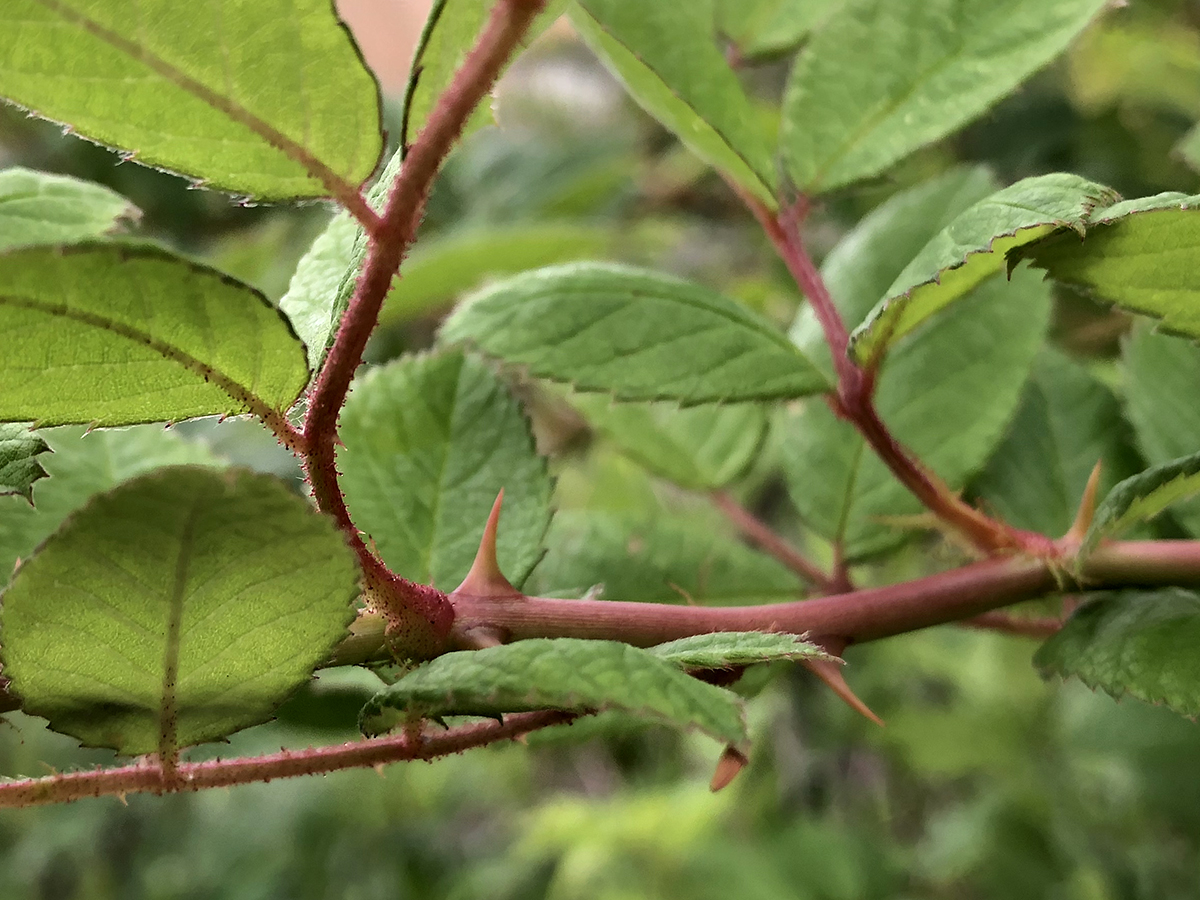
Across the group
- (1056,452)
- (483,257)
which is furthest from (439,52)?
(483,257)

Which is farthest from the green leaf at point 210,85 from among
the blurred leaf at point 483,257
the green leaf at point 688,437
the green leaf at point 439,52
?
the blurred leaf at point 483,257

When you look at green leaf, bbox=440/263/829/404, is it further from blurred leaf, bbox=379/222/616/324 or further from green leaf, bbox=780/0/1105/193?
blurred leaf, bbox=379/222/616/324

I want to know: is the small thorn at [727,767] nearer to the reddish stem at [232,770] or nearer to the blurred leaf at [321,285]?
the reddish stem at [232,770]

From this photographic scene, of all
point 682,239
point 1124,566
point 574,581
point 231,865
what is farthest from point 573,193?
point 231,865

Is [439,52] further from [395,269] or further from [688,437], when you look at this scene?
[688,437]

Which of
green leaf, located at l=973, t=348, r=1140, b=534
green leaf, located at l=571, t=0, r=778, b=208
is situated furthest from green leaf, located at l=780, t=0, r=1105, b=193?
green leaf, located at l=973, t=348, r=1140, b=534
